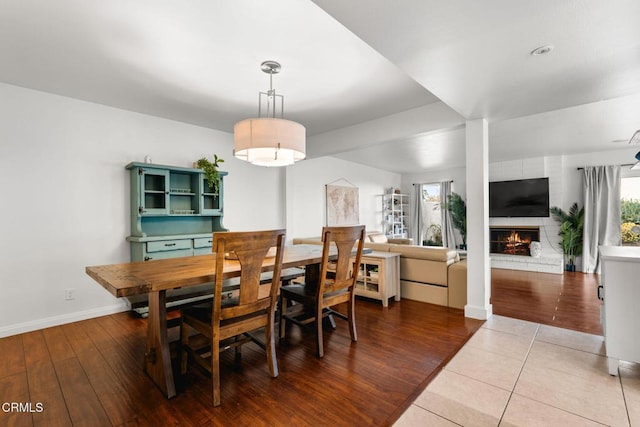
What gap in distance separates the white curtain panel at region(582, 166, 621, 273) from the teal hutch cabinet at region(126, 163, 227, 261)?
22.5 feet

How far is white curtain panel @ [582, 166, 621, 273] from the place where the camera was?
5586mm

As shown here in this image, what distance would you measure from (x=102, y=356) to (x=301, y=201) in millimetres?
3827

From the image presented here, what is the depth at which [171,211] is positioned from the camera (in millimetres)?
3699

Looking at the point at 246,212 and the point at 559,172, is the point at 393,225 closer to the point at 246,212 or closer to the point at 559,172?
the point at 559,172

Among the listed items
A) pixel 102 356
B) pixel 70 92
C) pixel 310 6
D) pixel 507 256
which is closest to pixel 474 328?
pixel 310 6

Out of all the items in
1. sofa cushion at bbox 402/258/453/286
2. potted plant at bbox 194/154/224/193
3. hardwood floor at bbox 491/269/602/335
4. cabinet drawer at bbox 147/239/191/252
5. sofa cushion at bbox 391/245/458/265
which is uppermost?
potted plant at bbox 194/154/224/193

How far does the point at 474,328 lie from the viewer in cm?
290

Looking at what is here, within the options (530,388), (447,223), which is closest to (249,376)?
(530,388)

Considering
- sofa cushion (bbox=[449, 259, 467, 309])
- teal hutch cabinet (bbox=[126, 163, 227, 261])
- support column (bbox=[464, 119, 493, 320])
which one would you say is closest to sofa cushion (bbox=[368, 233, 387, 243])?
sofa cushion (bbox=[449, 259, 467, 309])

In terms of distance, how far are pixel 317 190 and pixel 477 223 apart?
339 centimetres

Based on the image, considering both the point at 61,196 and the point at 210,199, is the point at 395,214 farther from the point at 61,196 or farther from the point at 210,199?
the point at 61,196

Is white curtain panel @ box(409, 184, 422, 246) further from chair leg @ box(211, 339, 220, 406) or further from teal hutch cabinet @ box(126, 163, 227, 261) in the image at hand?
chair leg @ box(211, 339, 220, 406)

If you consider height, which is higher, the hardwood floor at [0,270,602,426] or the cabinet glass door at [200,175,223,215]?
the cabinet glass door at [200,175,223,215]

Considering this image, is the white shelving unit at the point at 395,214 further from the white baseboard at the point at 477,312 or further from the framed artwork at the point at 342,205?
the white baseboard at the point at 477,312
